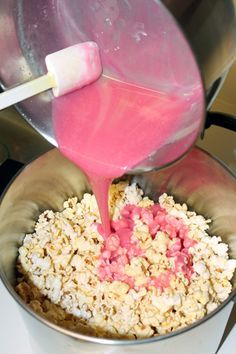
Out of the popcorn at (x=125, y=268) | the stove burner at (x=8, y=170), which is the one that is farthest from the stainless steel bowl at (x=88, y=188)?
the stove burner at (x=8, y=170)

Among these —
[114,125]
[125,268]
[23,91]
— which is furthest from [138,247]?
[23,91]

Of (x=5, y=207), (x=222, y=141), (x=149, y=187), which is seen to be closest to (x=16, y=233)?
(x=5, y=207)

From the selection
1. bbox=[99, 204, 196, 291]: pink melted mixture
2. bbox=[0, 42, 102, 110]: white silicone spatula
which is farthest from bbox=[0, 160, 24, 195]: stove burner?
bbox=[0, 42, 102, 110]: white silicone spatula

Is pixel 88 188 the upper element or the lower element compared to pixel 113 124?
lower

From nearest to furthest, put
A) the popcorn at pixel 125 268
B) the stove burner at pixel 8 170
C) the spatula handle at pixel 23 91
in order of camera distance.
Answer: the spatula handle at pixel 23 91
the popcorn at pixel 125 268
the stove burner at pixel 8 170

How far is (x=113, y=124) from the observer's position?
78cm

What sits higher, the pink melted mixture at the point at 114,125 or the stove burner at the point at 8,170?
the pink melted mixture at the point at 114,125

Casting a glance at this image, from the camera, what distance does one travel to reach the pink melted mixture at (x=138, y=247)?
94 centimetres

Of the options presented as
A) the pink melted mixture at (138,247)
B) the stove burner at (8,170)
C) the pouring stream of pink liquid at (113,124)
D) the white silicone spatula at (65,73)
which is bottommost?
the pink melted mixture at (138,247)

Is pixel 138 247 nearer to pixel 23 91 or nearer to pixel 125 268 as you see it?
pixel 125 268

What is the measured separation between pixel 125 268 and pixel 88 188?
0.21 meters

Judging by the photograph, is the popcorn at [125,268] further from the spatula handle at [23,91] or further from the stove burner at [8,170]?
the spatula handle at [23,91]

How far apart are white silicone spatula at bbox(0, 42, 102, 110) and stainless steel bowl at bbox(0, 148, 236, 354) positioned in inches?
9.3

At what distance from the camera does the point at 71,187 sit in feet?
3.54
